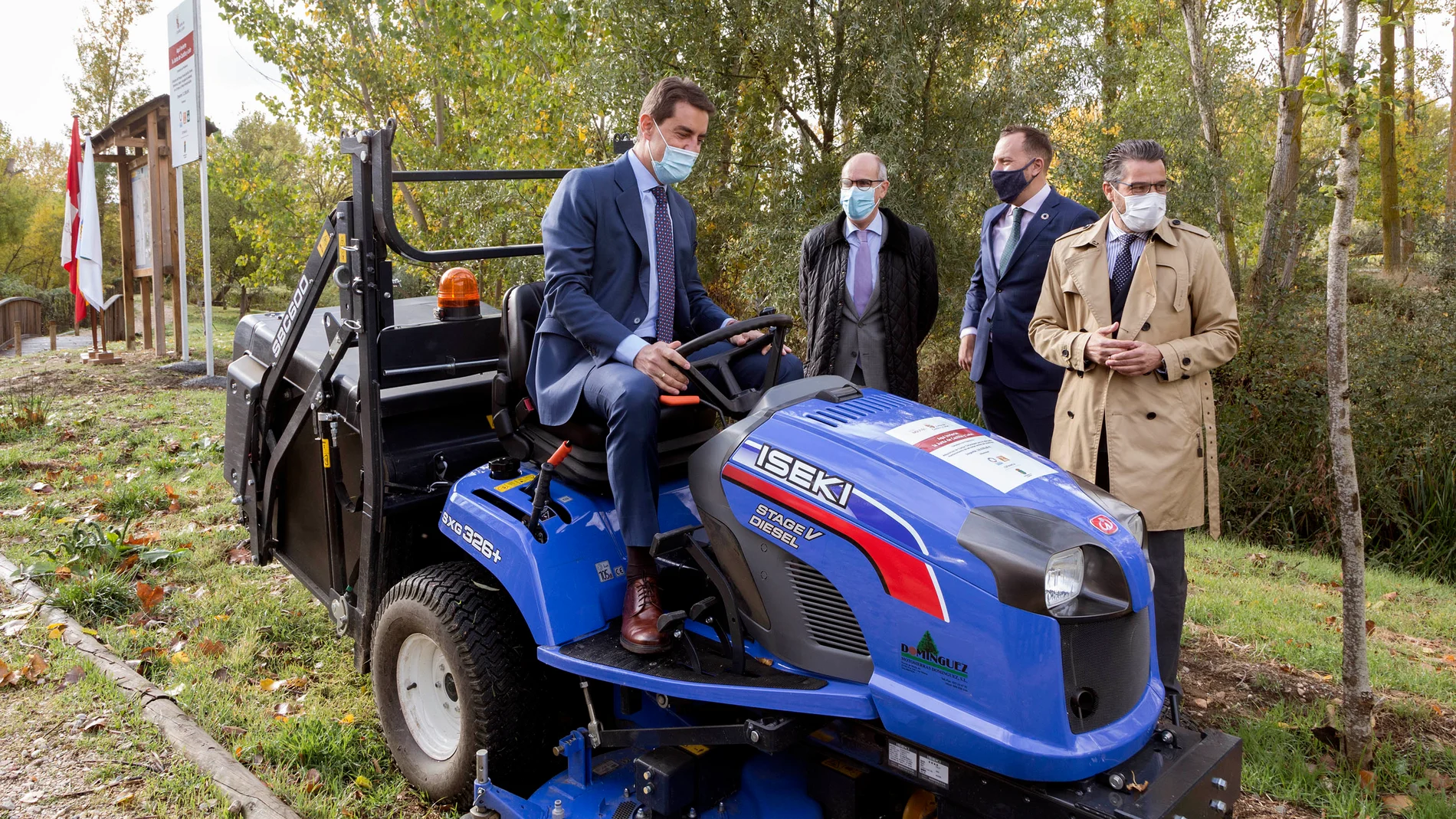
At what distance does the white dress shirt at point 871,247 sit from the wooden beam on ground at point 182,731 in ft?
9.95

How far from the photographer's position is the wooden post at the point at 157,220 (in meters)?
13.2

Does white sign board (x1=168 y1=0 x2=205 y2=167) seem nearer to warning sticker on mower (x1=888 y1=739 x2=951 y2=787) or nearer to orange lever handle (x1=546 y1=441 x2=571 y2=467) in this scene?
orange lever handle (x1=546 y1=441 x2=571 y2=467)

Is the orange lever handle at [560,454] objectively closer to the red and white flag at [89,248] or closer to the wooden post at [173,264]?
the wooden post at [173,264]

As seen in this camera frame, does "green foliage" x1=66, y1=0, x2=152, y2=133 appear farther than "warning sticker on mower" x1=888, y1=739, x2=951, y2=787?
Yes

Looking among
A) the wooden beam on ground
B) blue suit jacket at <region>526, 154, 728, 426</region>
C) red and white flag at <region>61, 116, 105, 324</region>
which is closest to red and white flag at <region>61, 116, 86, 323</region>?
red and white flag at <region>61, 116, 105, 324</region>

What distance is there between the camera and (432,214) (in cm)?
1383

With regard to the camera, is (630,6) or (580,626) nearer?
(580,626)

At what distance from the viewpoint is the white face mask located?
3.19 metres

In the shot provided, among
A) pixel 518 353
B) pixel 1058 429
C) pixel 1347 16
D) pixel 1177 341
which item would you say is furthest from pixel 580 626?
pixel 1347 16

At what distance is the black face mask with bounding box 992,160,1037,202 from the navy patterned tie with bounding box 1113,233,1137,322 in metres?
0.82

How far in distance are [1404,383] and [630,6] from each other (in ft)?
23.9

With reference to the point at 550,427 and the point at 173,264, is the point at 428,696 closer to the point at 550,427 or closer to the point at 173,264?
the point at 550,427

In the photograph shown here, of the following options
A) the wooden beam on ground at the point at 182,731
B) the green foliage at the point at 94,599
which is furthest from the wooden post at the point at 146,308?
the wooden beam on ground at the point at 182,731

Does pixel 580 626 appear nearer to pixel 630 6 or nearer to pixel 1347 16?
pixel 1347 16
